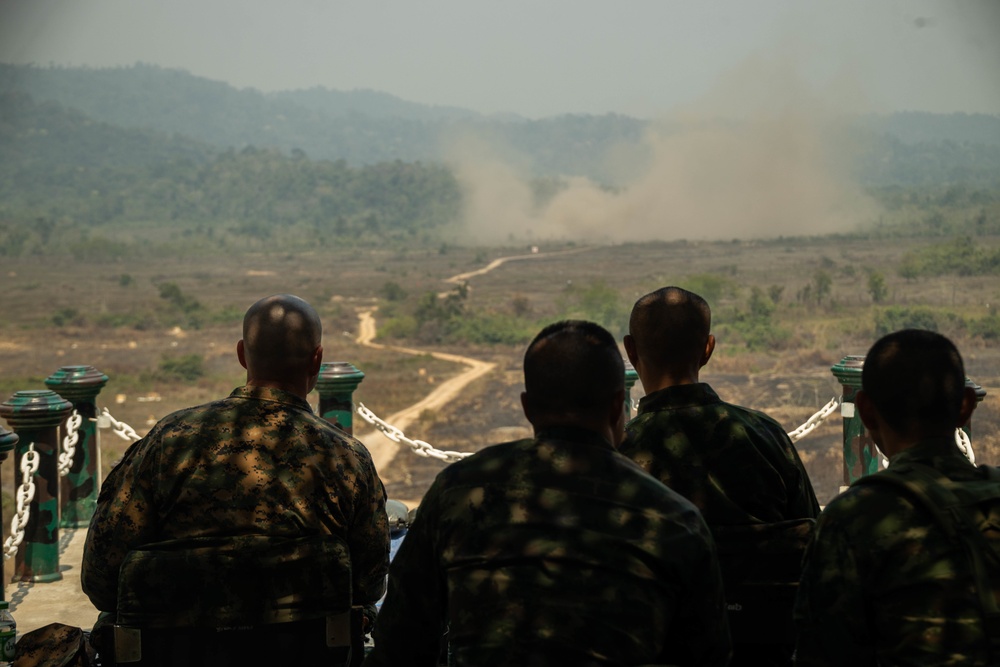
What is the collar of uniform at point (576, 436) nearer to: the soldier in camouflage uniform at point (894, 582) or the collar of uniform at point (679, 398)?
the soldier in camouflage uniform at point (894, 582)

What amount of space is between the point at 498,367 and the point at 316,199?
7018 centimetres

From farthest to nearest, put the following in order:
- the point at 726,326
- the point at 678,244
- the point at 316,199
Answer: the point at 316,199 < the point at 678,244 < the point at 726,326

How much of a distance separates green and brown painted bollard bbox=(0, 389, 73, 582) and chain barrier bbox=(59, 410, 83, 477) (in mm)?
592

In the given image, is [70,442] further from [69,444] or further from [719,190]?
[719,190]

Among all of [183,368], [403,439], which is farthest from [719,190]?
[403,439]

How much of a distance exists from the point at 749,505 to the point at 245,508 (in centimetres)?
120

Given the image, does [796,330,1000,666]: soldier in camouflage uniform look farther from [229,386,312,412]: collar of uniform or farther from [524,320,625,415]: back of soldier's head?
[229,386,312,412]: collar of uniform

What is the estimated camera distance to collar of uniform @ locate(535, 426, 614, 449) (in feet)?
7.41

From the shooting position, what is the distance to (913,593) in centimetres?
216

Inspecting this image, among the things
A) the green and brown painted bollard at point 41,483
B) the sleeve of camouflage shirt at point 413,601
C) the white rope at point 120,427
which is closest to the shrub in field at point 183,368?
the white rope at point 120,427

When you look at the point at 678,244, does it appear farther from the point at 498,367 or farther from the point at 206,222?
the point at 206,222

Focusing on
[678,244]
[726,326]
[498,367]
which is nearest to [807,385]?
[498,367]

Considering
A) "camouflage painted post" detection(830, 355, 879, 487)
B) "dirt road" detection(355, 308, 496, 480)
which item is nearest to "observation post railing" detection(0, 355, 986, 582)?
"camouflage painted post" detection(830, 355, 879, 487)

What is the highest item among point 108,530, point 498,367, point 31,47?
point 31,47
